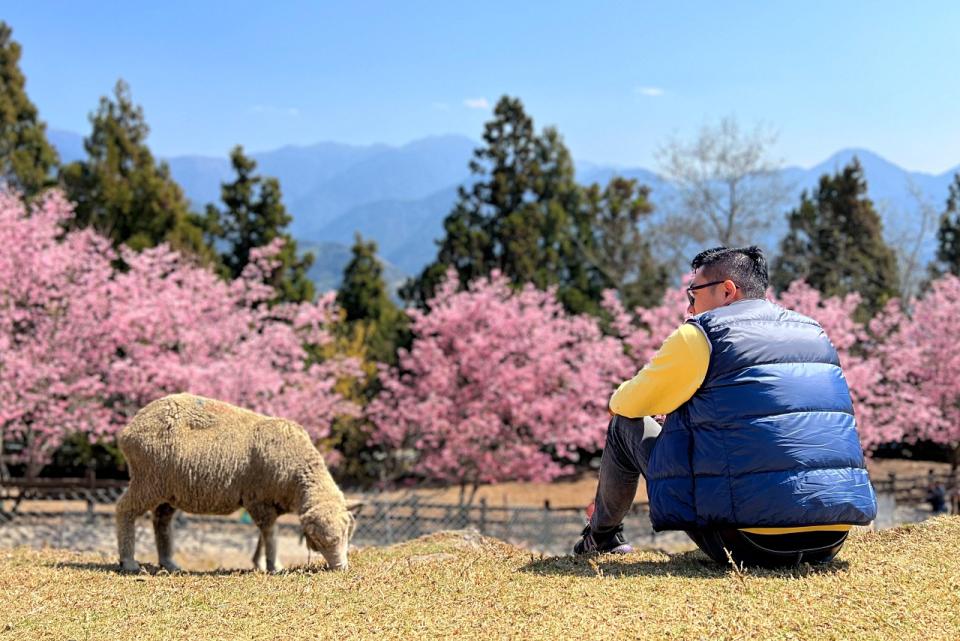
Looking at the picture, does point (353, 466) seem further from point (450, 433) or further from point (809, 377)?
point (809, 377)

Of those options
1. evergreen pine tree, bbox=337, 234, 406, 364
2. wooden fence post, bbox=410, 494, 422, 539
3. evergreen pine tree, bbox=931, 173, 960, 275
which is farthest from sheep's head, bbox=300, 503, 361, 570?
evergreen pine tree, bbox=931, 173, 960, 275

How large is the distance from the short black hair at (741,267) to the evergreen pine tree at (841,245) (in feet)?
102

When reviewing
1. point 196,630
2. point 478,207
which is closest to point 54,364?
point 196,630

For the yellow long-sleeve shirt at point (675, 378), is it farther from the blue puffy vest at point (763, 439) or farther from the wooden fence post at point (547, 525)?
the wooden fence post at point (547, 525)

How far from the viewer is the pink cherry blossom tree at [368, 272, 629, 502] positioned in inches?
724

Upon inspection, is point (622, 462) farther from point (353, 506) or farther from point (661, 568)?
point (353, 506)

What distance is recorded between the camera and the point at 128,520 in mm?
5926

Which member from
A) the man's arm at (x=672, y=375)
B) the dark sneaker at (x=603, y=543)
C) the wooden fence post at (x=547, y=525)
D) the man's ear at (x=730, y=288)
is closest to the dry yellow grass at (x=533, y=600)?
the dark sneaker at (x=603, y=543)

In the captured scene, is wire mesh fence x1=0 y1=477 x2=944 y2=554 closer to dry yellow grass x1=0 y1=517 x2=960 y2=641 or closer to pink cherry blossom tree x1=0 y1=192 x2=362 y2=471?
pink cherry blossom tree x1=0 y1=192 x2=362 y2=471

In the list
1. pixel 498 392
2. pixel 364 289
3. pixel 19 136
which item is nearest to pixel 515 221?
pixel 364 289

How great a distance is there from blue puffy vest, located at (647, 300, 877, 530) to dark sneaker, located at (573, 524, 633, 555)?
943 millimetres

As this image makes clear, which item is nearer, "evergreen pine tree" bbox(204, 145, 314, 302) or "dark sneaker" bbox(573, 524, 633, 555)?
"dark sneaker" bbox(573, 524, 633, 555)

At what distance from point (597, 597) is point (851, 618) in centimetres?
109

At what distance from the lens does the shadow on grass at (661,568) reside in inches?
160
